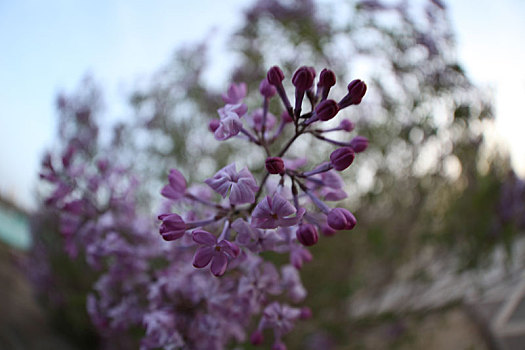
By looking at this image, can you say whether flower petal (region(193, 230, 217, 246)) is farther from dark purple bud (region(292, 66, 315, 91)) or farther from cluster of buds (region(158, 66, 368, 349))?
dark purple bud (region(292, 66, 315, 91))

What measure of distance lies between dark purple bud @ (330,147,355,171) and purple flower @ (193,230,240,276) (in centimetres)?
12

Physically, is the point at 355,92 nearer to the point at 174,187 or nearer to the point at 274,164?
the point at 274,164

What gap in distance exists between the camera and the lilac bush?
0.33 meters

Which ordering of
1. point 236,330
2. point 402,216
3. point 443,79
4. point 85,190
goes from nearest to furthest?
point 236,330 → point 85,190 → point 443,79 → point 402,216

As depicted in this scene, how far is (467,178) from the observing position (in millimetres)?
1112

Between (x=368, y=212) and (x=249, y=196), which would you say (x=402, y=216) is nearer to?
(x=368, y=212)

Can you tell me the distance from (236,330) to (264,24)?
3.22 ft

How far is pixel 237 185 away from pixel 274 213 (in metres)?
0.05

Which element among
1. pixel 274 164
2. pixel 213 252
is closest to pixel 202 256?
pixel 213 252

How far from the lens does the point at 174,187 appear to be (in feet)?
1.31

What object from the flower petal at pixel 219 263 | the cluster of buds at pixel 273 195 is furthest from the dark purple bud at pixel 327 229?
the flower petal at pixel 219 263

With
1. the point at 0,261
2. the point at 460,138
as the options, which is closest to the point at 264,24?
the point at 460,138

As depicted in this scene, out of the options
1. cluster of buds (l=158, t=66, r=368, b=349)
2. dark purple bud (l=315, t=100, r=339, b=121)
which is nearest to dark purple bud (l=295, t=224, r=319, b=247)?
cluster of buds (l=158, t=66, r=368, b=349)

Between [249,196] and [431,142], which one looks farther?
[431,142]
